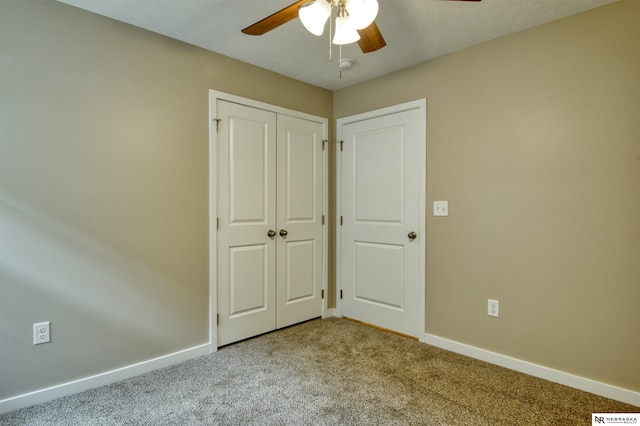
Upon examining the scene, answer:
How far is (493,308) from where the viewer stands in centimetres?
253

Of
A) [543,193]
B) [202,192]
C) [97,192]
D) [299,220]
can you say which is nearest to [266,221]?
[299,220]


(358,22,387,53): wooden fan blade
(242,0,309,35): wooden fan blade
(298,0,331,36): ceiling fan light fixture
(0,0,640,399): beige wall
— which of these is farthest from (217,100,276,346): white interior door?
(298,0,331,36): ceiling fan light fixture

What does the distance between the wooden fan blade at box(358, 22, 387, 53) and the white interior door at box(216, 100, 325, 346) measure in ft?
4.50

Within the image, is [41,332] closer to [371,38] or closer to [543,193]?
[371,38]

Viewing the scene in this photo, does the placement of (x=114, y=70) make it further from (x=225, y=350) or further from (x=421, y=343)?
(x=421, y=343)

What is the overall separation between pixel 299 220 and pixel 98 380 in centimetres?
196

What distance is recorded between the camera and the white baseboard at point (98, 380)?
1921 mm

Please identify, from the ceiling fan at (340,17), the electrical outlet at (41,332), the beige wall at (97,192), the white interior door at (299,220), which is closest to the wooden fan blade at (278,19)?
the ceiling fan at (340,17)

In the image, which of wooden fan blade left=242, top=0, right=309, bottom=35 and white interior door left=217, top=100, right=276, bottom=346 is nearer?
wooden fan blade left=242, top=0, right=309, bottom=35

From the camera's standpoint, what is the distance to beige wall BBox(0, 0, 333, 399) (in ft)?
6.34

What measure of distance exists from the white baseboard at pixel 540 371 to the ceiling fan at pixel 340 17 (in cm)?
230

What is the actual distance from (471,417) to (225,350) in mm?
1812

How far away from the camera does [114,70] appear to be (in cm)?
226

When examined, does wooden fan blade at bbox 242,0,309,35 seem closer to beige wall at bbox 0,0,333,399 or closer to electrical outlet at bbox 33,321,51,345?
beige wall at bbox 0,0,333,399
